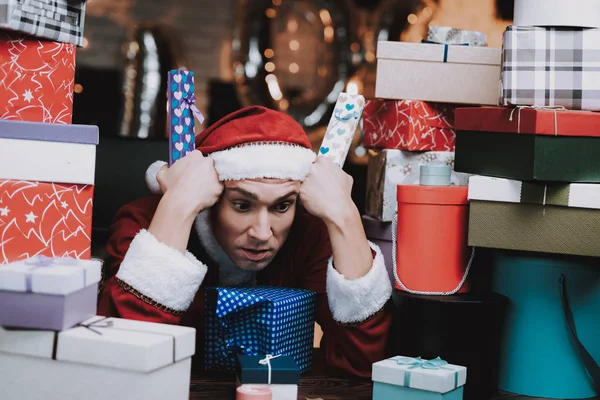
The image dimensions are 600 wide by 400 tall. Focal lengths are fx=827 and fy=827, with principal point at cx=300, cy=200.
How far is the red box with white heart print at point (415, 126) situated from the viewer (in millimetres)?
1987

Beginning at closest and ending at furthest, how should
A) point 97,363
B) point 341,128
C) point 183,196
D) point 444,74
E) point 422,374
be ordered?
1. point 97,363
2. point 422,374
3. point 183,196
4. point 341,128
5. point 444,74

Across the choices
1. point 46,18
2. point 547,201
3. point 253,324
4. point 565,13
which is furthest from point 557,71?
point 46,18

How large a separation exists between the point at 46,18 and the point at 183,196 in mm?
400

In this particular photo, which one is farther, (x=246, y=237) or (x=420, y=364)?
(x=246, y=237)

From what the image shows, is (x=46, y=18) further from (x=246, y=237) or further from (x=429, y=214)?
(x=429, y=214)

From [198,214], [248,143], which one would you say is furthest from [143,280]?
[248,143]

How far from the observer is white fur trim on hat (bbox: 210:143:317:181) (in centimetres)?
153

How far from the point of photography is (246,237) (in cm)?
156

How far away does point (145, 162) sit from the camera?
2.52 meters

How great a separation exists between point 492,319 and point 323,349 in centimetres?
40

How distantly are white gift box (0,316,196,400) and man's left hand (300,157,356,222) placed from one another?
1.45ft

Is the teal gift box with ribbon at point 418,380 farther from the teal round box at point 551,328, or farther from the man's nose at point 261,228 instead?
the man's nose at point 261,228

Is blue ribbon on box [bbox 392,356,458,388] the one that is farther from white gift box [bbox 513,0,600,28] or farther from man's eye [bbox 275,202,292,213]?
white gift box [bbox 513,0,600,28]

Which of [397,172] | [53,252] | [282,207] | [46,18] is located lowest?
[53,252]
